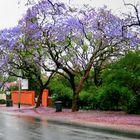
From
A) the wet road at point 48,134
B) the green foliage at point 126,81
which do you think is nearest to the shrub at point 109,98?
the green foliage at point 126,81

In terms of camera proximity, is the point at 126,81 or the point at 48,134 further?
the point at 126,81

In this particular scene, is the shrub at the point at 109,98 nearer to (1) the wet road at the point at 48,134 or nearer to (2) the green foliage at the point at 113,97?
(2) the green foliage at the point at 113,97

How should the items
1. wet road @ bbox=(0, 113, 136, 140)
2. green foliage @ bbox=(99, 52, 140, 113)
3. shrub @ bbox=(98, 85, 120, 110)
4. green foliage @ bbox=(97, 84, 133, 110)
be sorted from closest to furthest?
wet road @ bbox=(0, 113, 136, 140)
green foliage @ bbox=(99, 52, 140, 113)
green foliage @ bbox=(97, 84, 133, 110)
shrub @ bbox=(98, 85, 120, 110)

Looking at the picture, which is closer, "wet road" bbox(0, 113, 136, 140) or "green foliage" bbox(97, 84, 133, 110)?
"wet road" bbox(0, 113, 136, 140)

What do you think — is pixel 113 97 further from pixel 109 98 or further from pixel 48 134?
pixel 48 134

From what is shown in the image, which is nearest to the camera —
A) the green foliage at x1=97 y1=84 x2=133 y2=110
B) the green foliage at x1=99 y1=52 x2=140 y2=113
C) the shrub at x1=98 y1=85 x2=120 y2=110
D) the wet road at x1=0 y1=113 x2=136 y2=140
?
the wet road at x1=0 y1=113 x2=136 y2=140

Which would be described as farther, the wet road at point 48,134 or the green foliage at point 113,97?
the green foliage at point 113,97

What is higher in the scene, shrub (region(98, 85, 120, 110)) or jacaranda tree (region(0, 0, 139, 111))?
jacaranda tree (region(0, 0, 139, 111))

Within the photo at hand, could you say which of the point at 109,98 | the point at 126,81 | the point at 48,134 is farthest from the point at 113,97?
the point at 48,134

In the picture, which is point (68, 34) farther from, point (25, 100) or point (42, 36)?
point (25, 100)

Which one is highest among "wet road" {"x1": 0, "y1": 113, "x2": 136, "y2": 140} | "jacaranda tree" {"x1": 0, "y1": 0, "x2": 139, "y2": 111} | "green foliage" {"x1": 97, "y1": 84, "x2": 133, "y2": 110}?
"jacaranda tree" {"x1": 0, "y1": 0, "x2": 139, "y2": 111}

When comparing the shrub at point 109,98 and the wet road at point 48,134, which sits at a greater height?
the shrub at point 109,98

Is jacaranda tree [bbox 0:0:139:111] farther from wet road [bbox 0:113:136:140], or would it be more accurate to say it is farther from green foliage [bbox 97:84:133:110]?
wet road [bbox 0:113:136:140]

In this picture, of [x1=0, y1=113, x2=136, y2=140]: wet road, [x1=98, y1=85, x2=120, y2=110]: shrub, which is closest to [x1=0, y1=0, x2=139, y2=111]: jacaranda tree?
[x1=98, y1=85, x2=120, y2=110]: shrub
